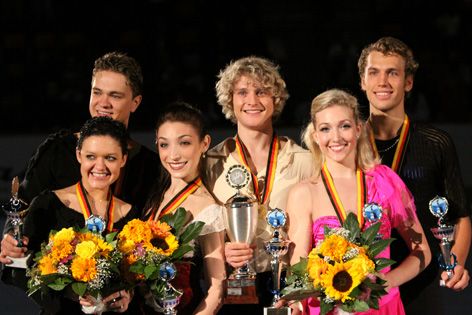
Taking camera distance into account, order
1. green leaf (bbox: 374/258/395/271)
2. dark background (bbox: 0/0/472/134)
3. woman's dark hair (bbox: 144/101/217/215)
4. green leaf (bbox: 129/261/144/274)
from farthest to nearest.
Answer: dark background (bbox: 0/0/472/134)
woman's dark hair (bbox: 144/101/217/215)
green leaf (bbox: 129/261/144/274)
green leaf (bbox: 374/258/395/271)

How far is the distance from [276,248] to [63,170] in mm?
1251

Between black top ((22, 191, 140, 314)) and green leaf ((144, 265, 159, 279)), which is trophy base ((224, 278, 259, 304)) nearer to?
green leaf ((144, 265, 159, 279))

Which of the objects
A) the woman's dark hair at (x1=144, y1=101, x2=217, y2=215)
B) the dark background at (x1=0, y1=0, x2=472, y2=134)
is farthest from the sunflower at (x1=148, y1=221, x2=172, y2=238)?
the dark background at (x1=0, y1=0, x2=472, y2=134)

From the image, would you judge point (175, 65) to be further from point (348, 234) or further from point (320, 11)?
point (348, 234)

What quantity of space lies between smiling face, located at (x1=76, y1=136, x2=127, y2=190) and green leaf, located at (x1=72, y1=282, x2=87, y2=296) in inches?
23.9

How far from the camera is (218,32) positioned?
430 inches

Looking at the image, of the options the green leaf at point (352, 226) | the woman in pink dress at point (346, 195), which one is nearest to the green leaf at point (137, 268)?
the woman in pink dress at point (346, 195)

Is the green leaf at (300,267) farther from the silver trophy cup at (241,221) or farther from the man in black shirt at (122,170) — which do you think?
the man in black shirt at (122,170)

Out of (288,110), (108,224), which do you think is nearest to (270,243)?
(108,224)

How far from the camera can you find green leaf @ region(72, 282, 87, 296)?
4.42 meters

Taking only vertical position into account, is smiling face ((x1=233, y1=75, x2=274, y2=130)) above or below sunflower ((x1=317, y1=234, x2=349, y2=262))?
above

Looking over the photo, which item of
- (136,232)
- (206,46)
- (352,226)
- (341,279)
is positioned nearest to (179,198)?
(136,232)

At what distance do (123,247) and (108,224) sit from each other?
329 mm

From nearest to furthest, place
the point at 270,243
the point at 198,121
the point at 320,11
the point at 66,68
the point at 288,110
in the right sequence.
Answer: the point at 270,243, the point at 198,121, the point at 288,110, the point at 66,68, the point at 320,11
